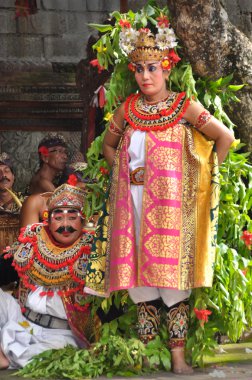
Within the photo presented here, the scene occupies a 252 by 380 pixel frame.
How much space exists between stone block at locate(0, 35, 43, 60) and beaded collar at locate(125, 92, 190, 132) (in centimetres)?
552

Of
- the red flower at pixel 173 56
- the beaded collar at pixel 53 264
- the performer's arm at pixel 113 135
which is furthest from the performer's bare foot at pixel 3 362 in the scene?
the red flower at pixel 173 56

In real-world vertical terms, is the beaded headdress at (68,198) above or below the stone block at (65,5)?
below

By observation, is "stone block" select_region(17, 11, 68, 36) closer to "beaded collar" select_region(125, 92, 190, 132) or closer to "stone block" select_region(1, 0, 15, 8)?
"stone block" select_region(1, 0, 15, 8)

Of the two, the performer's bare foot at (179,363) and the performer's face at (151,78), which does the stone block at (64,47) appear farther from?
the performer's bare foot at (179,363)

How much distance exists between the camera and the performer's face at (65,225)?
6363 millimetres

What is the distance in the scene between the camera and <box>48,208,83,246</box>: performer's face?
6.36m

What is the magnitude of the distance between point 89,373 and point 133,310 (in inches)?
24.2

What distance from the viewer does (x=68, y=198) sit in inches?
253

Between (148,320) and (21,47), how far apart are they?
5.97 metres

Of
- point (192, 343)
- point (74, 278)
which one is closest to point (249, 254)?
point (192, 343)

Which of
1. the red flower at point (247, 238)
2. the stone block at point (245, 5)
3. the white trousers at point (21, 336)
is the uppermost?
the stone block at point (245, 5)

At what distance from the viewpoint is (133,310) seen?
629 cm

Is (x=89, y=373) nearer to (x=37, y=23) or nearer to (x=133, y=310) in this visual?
(x=133, y=310)

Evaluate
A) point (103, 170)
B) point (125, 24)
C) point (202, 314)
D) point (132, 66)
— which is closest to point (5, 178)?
point (103, 170)
